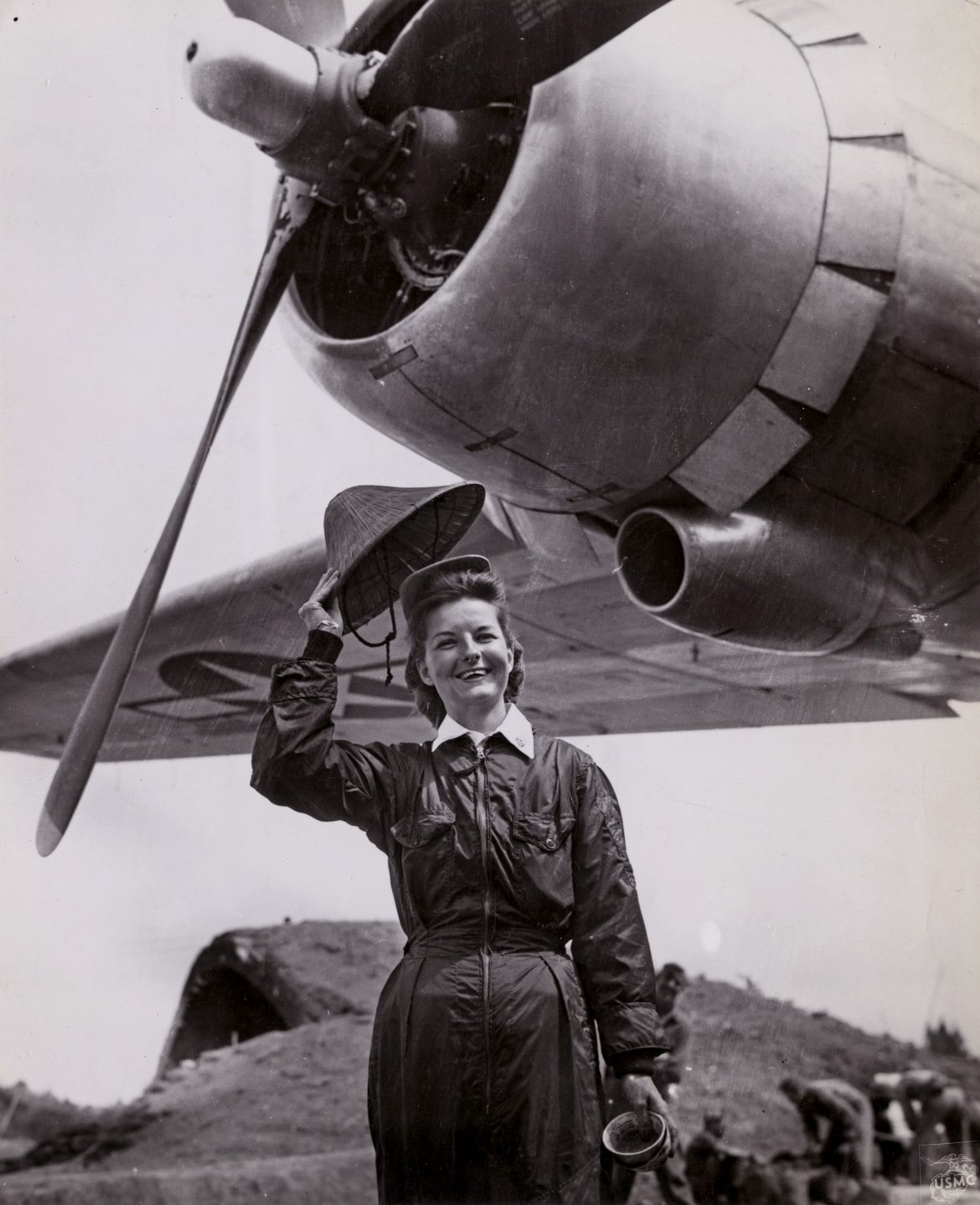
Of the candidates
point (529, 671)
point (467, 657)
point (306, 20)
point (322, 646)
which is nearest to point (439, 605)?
point (467, 657)

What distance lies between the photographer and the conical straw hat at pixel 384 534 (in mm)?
1812

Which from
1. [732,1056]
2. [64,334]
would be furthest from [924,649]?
[64,334]

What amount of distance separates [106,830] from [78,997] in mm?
399

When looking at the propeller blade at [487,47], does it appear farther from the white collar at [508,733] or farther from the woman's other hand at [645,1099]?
the woman's other hand at [645,1099]

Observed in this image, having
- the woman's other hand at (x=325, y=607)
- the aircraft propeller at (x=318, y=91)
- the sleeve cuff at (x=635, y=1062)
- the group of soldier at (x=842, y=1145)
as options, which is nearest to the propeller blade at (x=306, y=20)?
the aircraft propeller at (x=318, y=91)

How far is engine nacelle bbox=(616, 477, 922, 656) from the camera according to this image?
8.08 feet

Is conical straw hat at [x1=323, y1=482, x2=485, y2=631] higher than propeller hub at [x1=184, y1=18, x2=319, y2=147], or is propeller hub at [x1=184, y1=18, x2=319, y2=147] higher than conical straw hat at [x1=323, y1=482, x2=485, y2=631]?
propeller hub at [x1=184, y1=18, x2=319, y2=147]

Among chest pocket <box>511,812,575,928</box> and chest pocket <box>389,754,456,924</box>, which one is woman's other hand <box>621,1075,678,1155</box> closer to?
chest pocket <box>511,812,575,928</box>

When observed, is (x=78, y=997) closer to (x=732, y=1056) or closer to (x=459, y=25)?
(x=732, y=1056)

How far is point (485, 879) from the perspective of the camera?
1.63 meters

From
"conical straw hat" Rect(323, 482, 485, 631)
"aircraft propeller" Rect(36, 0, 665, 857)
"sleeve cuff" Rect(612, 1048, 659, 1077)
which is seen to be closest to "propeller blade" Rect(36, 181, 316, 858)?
"aircraft propeller" Rect(36, 0, 665, 857)

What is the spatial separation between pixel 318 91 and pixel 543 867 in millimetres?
1631

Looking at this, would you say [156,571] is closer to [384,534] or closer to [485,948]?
[384,534]

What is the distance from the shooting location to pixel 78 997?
2.71 metres
